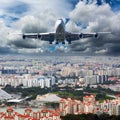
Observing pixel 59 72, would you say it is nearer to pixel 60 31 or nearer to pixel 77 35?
pixel 77 35

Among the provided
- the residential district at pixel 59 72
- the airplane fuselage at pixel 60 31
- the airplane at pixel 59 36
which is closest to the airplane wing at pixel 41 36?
the airplane at pixel 59 36

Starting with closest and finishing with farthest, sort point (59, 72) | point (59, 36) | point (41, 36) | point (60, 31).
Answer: point (60, 31) < point (59, 36) < point (41, 36) < point (59, 72)

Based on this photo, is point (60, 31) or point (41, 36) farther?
point (41, 36)

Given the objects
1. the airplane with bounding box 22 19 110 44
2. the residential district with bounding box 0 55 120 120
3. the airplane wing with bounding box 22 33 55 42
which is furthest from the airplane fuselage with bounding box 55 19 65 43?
the residential district with bounding box 0 55 120 120

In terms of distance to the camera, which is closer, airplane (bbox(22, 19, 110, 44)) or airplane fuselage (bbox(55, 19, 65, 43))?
airplane fuselage (bbox(55, 19, 65, 43))

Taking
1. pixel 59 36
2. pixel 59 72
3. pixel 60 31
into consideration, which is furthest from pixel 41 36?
pixel 59 72

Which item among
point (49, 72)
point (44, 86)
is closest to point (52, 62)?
point (49, 72)

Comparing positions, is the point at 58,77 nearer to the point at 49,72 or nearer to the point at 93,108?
the point at 49,72

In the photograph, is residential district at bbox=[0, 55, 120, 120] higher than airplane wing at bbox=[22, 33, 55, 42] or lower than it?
lower

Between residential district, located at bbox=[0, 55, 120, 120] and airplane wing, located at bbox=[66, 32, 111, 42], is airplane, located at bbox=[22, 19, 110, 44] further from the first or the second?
residential district, located at bbox=[0, 55, 120, 120]

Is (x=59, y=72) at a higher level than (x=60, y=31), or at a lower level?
lower

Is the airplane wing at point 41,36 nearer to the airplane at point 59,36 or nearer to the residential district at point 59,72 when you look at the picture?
the airplane at point 59,36
